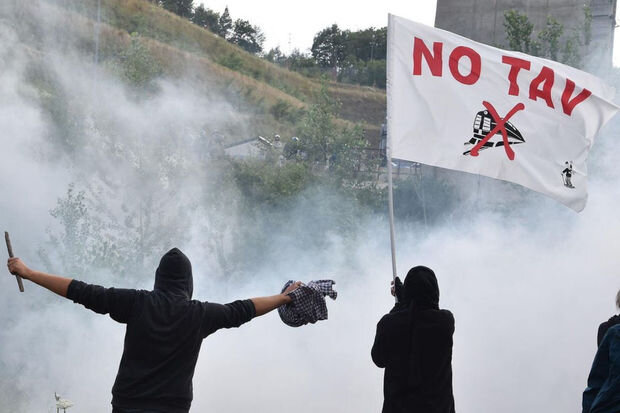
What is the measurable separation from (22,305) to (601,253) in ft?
22.8

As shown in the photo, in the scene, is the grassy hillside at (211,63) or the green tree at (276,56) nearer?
the grassy hillside at (211,63)

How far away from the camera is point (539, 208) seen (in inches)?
575

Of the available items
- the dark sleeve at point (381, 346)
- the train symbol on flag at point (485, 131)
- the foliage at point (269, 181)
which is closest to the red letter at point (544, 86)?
the train symbol on flag at point (485, 131)

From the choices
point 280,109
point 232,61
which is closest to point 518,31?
point 280,109

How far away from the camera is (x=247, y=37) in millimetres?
35406

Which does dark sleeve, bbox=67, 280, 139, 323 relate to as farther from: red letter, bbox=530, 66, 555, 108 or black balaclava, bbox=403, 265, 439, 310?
red letter, bbox=530, 66, 555, 108

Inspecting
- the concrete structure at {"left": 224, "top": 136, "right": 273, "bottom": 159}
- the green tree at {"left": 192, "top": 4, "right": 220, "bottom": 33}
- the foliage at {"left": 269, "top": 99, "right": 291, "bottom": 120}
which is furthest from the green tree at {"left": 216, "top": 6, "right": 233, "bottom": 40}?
the concrete structure at {"left": 224, "top": 136, "right": 273, "bottom": 159}

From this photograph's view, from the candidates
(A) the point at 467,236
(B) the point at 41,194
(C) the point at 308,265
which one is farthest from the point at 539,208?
(B) the point at 41,194

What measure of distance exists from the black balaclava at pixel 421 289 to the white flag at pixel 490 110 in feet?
4.78

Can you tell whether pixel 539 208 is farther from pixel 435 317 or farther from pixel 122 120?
pixel 435 317

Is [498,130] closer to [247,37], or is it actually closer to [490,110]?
[490,110]

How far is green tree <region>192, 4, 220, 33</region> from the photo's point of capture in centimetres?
3472

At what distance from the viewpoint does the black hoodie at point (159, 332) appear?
3.59 metres

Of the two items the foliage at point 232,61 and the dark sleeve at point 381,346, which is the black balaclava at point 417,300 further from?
the foliage at point 232,61
